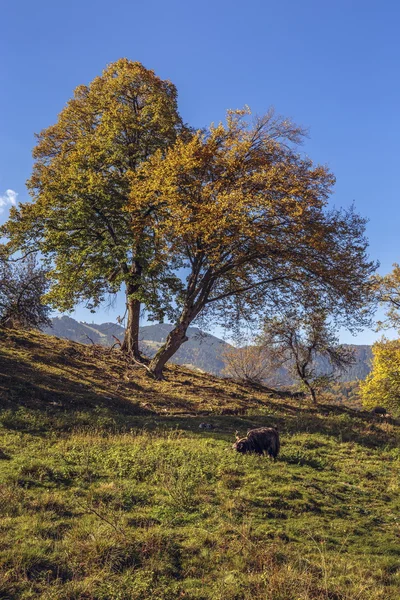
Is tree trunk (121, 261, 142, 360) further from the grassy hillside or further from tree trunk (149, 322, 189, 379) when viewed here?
the grassy hillside

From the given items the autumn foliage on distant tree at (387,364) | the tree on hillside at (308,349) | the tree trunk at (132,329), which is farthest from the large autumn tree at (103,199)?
the autumn foliage on distant tree at (387,364)

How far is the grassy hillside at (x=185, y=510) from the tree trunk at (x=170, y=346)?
334 inches

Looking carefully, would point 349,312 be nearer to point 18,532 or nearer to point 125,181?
point 125,181

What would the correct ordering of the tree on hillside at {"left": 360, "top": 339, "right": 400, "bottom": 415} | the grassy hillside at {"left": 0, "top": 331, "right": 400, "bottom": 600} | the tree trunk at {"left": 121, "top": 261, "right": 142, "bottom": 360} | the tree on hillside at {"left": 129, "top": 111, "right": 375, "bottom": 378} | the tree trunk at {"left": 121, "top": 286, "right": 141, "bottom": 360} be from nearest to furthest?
the grassy hillside at {"left": 0, "top": 331, "right": 400, "bottom": 600} < the tree on hillside at {"left": 129, "top": 111, "right": 375, "bottom": 378} < the tree trunk at {"left": 121, "top": 261, "right": 142, "bottom": 360} < the tree trunk at {"left": 121, "top": 286, "right": 141, "bottom": 360} < the tree on hillside at {"left": 360, "top": 339, "right": 400, "bottom": 415}

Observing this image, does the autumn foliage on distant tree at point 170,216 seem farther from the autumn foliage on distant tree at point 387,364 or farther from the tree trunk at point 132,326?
the autumn foliage on distant tree at point 387,364

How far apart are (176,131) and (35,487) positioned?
2770cm

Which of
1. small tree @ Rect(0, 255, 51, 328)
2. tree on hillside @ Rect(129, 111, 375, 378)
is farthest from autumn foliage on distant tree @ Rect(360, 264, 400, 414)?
small tree @ Rect(0, 255, 51, 328)

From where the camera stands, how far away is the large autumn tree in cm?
2580

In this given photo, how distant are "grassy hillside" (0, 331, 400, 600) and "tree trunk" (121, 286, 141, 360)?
539 inches

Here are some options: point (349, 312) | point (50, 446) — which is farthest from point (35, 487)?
point (349, 312)

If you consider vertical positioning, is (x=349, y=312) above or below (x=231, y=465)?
above

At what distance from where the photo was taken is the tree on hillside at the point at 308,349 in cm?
3170

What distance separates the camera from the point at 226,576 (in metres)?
5.74

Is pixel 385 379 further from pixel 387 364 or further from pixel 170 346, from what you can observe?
pixel 170 346
